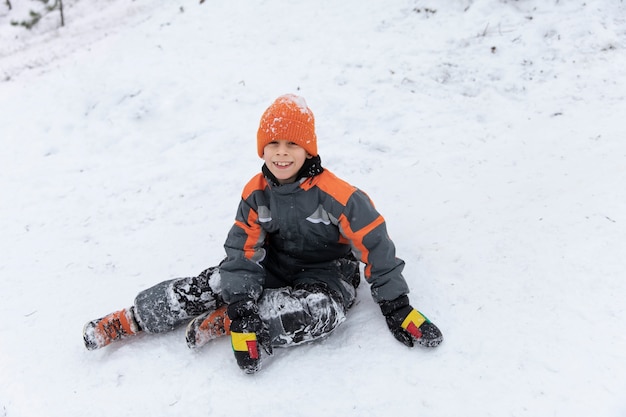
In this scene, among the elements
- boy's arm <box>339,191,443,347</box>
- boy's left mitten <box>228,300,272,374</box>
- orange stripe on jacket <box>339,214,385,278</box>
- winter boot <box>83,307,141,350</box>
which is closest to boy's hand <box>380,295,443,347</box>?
boy's arm <box>339,191,443,347</box>

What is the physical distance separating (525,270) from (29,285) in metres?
3.37

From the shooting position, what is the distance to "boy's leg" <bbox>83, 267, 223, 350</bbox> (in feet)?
8.94

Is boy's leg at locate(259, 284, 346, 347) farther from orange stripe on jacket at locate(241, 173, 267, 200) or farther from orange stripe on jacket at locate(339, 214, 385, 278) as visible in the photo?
orange stripe on jacket at locate(241, 173, 267, 200)

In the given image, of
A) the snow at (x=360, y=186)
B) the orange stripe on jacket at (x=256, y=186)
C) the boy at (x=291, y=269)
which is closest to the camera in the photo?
the snow at (x=360, y=186)

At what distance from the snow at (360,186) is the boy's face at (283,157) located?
3.25ft

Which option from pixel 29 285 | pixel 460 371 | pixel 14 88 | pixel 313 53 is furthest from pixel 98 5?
pixel 460 371

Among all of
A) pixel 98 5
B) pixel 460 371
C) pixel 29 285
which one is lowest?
pixel 460 371

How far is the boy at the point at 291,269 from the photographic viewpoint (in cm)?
255

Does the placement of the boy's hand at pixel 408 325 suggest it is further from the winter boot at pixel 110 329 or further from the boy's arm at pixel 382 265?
the winter boot at pixel 110 329

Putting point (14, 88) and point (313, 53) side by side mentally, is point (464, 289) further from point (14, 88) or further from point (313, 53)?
point (14, 88)

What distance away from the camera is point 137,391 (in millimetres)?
2506

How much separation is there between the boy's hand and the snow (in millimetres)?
66

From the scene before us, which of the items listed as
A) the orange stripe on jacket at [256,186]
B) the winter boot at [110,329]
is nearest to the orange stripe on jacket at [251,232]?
the orange stripe on jacket at [256,186]

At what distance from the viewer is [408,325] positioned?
2562 millimetres
